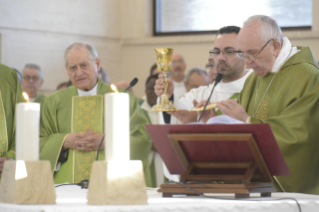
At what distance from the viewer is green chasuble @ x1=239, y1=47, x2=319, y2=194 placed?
3.36m

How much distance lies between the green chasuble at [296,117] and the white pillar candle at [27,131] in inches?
59.2

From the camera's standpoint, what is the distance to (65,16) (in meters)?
9.99

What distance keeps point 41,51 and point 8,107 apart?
17.9 feet

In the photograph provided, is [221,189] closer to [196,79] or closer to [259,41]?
[259,41]

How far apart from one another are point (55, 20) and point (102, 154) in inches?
212

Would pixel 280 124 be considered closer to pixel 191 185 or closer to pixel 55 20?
pixel 191 185

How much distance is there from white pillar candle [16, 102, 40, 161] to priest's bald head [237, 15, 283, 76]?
1777 millimetres

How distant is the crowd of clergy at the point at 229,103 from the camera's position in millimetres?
3439

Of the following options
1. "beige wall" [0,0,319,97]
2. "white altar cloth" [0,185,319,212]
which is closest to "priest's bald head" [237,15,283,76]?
"white altar cloth" [0,185,319,212]

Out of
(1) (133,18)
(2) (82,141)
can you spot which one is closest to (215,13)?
(1) (133,18)

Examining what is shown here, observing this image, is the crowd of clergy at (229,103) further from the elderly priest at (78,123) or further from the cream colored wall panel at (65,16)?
the cream colored wall panel at (65,16)

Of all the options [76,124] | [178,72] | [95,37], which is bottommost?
[76,124]

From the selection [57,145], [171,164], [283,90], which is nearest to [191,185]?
[171,164]

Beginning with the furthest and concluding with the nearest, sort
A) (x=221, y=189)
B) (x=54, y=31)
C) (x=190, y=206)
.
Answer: (x=54, y=31)
(x=221, y=189)
(x=190, y=206)
